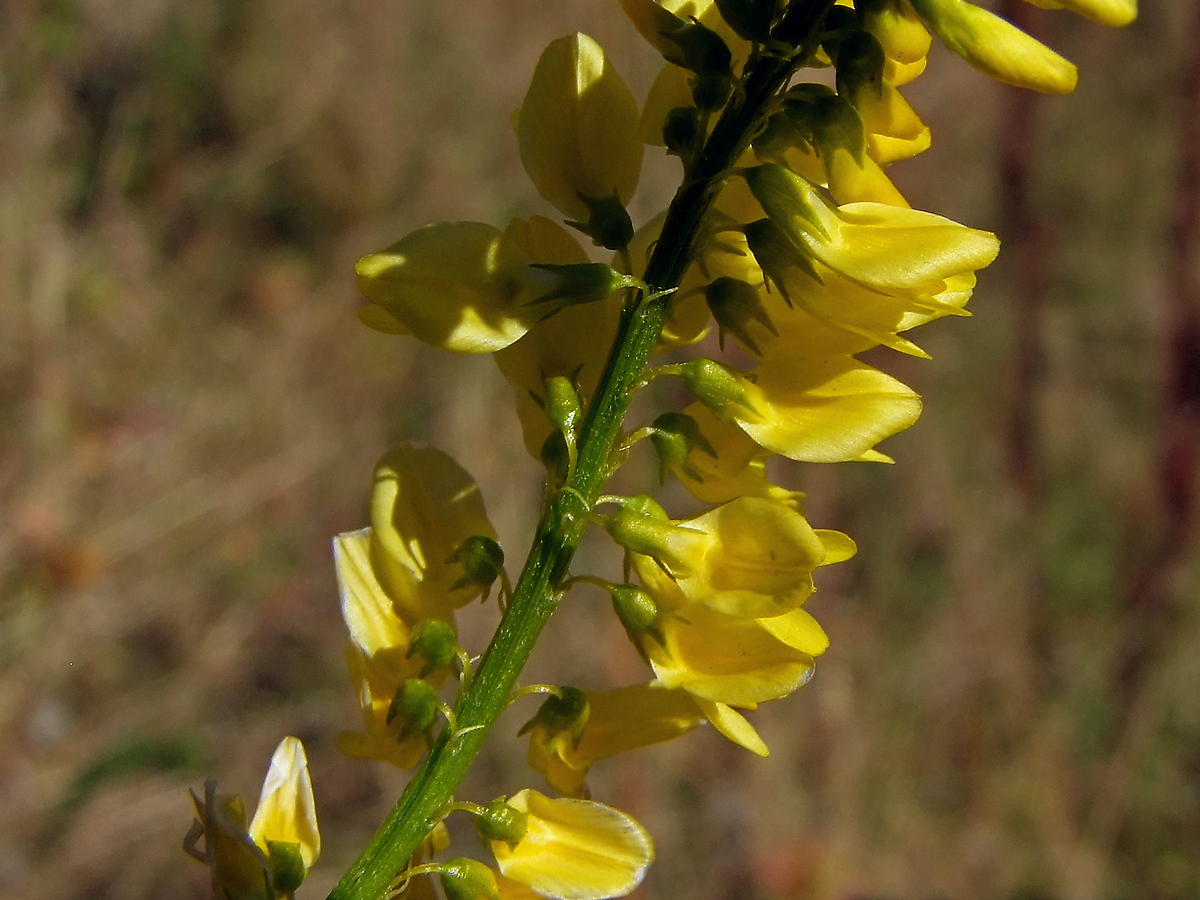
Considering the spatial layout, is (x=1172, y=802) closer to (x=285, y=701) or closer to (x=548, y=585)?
(x=285, y=701)

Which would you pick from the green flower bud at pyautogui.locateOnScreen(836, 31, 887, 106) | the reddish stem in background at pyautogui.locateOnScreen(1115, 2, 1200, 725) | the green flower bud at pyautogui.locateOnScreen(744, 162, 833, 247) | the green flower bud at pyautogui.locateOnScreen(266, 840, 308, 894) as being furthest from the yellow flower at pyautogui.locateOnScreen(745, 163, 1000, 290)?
the reddish stem in background at pyautogui.locateOnScreen(1115, 2, 1200, 725)

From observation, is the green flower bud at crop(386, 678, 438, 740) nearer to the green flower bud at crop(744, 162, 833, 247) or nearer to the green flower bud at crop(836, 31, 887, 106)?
the green flower bud at crop(744, 162, 833, 247)

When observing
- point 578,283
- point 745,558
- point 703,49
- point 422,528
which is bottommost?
point 422,528

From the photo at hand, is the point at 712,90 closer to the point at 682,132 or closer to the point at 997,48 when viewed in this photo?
the point at 682,132

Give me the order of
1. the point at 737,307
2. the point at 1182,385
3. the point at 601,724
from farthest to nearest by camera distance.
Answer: the point at 1182,385
the point at 601,724
the point at 737,307

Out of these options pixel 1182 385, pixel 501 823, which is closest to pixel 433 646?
pixel 501 823

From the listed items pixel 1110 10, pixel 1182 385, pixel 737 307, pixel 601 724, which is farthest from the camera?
pixel 1182 385

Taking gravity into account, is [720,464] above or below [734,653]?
above
